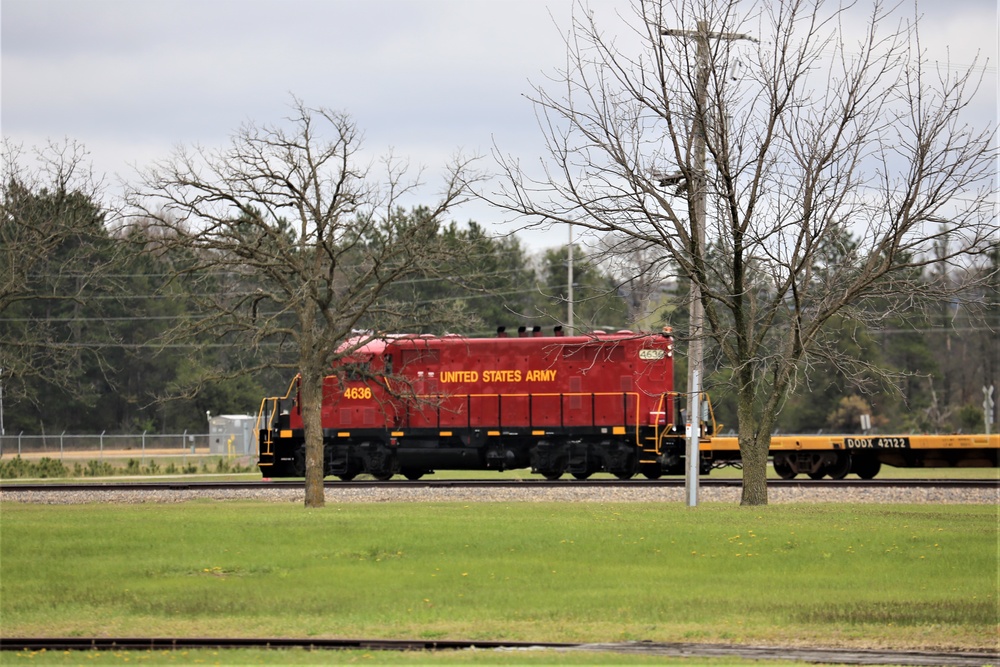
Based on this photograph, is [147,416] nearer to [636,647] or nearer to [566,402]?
[566,402]

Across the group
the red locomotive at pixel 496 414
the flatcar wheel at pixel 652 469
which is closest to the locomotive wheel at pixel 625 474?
the red locomotive at pixel 496 414

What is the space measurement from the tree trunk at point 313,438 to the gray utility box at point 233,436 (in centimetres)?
3151

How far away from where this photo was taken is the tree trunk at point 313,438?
2512 centimetres

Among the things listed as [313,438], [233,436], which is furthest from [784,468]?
[233,436]

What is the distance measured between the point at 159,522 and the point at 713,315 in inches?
418

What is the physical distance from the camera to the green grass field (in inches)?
512

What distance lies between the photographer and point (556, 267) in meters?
79.9

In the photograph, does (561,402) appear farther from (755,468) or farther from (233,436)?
(233,436)

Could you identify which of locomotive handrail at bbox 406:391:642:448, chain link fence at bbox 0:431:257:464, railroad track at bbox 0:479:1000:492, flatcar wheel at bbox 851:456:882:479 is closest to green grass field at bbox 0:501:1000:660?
railroad track at bbox 0:479:1000:492

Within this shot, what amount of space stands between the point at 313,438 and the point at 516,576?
1056 cm

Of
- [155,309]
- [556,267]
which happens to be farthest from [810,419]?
[155,309]

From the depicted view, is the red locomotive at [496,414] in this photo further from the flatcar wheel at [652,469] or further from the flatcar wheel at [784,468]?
the flatcar wheel at [784,468]

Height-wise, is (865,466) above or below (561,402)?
below

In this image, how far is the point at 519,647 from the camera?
1185 cm
